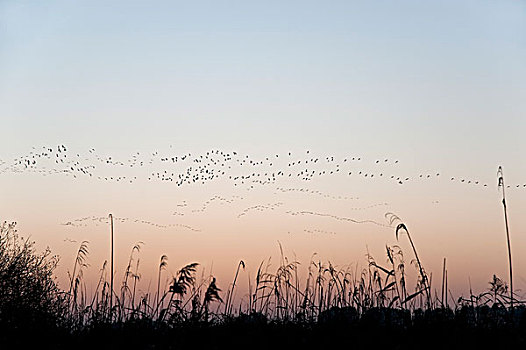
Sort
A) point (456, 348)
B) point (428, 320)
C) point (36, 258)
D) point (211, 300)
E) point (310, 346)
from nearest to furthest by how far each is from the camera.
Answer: point (456, 348), point (310, 346), point (428, 320), point (211, 300), point (36, 258)

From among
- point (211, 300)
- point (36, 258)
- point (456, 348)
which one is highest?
point (36, 258)

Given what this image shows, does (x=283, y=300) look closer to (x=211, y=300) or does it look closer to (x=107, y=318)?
(x=211, y=300)

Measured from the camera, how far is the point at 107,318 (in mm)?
9586

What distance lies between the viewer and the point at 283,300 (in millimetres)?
9648

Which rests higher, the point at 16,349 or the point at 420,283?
the point at 420,283

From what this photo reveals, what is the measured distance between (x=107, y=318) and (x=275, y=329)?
252 centimetres

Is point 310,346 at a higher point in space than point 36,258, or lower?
lower

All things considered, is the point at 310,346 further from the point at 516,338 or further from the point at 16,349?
the point at 16,349

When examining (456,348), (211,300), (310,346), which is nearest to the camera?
(456,348)

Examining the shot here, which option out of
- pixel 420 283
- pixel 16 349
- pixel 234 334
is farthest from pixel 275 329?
pixel 16 349

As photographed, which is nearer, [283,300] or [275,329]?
[275,329]

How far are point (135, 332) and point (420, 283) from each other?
367 cm

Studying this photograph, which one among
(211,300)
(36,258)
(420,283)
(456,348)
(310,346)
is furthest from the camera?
(36,258)

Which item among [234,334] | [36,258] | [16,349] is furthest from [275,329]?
[36,258]
